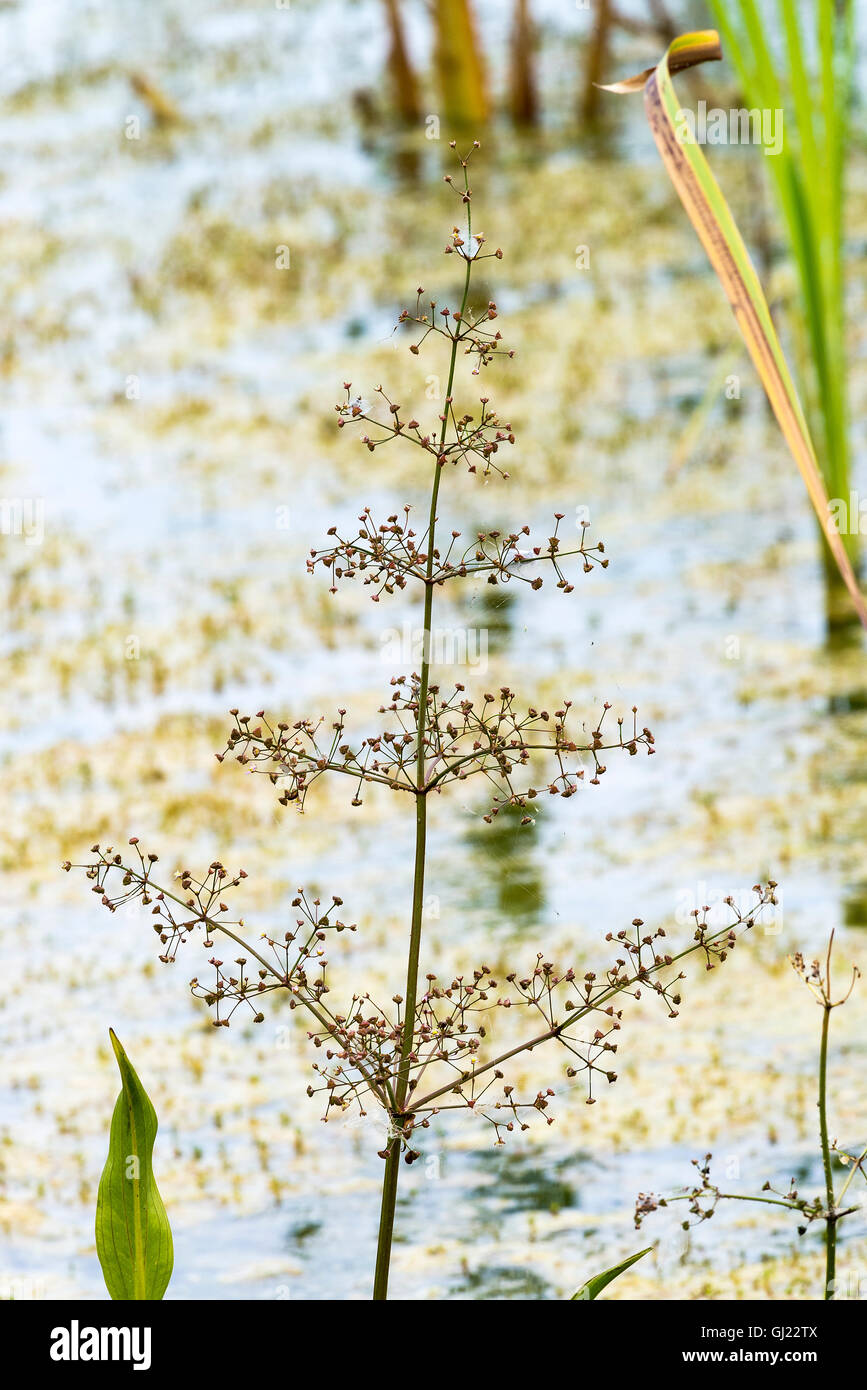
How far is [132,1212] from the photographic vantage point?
2531mm

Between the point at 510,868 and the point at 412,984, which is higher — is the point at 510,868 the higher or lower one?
the higher one

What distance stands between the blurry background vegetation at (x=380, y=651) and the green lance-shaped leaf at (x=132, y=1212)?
0.92m

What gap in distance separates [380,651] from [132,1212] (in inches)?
232

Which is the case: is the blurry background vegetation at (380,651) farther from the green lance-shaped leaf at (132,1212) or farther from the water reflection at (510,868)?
the green lance-shaped leaf at (132,1212)

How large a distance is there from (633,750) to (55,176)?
54.1 ft

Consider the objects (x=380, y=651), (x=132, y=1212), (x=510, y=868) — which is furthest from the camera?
(x=380, y=651)

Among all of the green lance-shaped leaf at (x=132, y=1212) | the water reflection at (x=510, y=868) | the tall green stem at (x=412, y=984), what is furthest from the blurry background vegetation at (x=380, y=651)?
the green lance-shaped leaf at (x=132, y=1212)

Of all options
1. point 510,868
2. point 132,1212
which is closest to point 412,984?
point 132,1212

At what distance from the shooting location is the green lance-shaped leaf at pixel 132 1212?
247 centimetres

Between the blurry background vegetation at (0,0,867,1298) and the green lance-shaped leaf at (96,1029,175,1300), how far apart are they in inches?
36.2

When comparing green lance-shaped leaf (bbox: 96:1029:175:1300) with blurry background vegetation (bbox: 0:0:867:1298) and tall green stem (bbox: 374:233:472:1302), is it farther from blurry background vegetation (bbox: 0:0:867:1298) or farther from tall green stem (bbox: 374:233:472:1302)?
blurry background vegetation (bbox: 0:0:867:1298)

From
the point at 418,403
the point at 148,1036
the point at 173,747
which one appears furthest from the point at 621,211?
the point at 148,1036

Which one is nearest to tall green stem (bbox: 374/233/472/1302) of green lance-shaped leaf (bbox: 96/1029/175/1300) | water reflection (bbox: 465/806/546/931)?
green lance-shaped leaf (bbox: 96/1029/175/1300)

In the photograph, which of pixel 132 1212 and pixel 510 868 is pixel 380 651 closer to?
pixel 510 868
